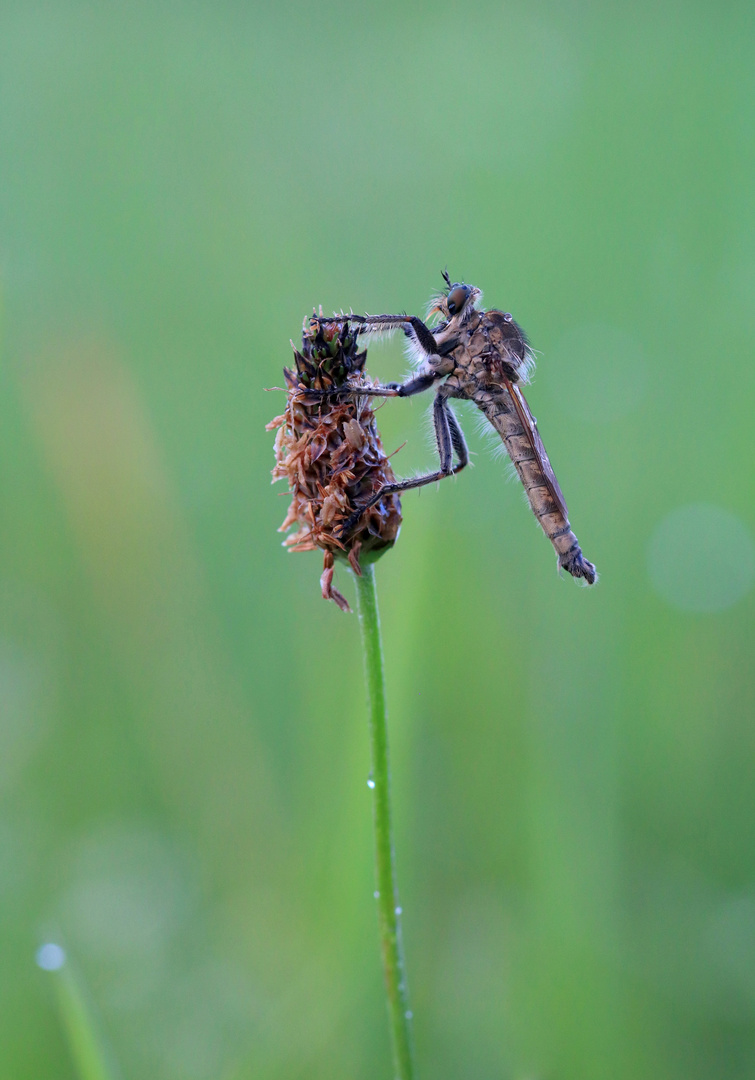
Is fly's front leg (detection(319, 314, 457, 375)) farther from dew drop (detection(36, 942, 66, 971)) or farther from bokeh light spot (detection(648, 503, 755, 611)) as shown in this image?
dew drop (detection(36, 942, 66, 971))

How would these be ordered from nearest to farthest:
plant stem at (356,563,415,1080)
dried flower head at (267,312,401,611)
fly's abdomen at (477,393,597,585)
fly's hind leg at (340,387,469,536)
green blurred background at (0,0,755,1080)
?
plant stem at (356,563,415,1080) < dried flower head at (267,312,401,611) < green blurred background at (0,0,755,1080) < fly's hind leg at (340,387,469,536) < fly's abdomen at (477,393,597,585)

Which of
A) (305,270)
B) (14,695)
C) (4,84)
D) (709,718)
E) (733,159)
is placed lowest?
(709,718)

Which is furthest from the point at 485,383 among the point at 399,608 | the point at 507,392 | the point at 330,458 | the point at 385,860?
the point at 385,860

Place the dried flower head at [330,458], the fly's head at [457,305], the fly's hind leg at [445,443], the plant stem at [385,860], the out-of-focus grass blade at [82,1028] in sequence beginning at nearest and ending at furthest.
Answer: the plant stem at [385,860] → the out-of-focus grass blade at [82,1028] → the dried flower head at [330,458] → the fly's hind leg at [445,443] → the fly's head at [457,305]

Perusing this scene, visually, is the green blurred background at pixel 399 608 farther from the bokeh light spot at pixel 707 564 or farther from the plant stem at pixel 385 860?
the plant stem at pixel 385 860

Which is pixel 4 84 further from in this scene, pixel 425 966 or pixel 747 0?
pixel 425 966

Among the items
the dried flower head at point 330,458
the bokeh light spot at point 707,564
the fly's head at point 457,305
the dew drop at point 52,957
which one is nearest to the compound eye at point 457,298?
the fly's head at point 457,305

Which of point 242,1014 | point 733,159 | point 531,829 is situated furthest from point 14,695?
point 733,159

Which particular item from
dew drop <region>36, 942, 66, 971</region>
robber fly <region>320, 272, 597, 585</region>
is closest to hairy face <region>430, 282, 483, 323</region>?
robber fly <region>320, 272, 597, 585</region>
